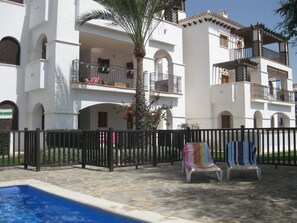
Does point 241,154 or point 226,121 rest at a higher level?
point 226,121

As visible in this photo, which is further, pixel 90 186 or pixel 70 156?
pixel 70 156

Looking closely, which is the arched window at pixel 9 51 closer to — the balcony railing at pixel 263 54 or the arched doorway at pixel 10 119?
the arched doorway at pixel 10 119

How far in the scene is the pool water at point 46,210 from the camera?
21.1 feet

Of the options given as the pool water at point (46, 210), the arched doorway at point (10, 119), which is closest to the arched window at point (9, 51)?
the arched doorway at point (10, 119)

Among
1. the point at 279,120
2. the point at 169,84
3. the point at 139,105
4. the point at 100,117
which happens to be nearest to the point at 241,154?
the point at 139,105

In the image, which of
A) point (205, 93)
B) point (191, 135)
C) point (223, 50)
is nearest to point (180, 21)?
point (223, 50)

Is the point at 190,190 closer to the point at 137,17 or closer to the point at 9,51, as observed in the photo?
the point at 137,17

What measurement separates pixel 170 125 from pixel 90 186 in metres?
15.8

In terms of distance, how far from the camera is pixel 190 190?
8.48 meters

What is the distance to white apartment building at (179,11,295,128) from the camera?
27.5 metres

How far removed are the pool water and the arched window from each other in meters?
13.1

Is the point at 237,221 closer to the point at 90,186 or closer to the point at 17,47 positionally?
the point at 90,186

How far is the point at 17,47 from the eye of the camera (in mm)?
20703

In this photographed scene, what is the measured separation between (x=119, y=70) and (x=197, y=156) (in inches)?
601
